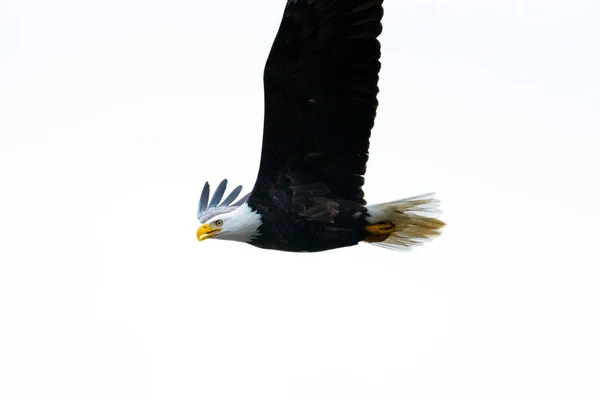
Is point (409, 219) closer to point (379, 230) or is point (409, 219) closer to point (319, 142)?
point (379, 230)

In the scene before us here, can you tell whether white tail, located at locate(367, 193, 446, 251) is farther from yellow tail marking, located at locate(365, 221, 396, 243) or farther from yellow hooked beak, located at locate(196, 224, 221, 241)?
yellow hooked beak, located at locate(196, 224, 221, 241)

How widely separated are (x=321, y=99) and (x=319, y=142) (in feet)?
→ 1.35

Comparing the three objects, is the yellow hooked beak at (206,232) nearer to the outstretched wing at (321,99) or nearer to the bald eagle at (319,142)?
the bald eagle at (319,142)

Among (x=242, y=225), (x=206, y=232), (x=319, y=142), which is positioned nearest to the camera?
(x=319, y=142)

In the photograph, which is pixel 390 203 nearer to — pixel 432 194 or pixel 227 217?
pixel 432 194

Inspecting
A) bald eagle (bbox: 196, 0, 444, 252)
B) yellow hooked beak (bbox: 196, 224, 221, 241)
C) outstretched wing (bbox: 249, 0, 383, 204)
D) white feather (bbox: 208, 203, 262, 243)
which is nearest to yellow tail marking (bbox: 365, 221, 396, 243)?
bald eagle (bbox: 196, 0, 444, 252)

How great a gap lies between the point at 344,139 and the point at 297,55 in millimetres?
849

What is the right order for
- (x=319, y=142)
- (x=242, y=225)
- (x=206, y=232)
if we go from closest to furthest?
(x=319, y=142), (x=242, y=225), (x=206, y=232)

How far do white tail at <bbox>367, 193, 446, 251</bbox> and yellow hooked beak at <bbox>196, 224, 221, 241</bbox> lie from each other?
1261 millimetres

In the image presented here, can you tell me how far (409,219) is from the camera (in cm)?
1051

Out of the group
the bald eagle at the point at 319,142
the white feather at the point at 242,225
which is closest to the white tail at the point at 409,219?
the bald eagle at the point at 319,142

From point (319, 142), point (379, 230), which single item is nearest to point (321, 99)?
point (319, 142)

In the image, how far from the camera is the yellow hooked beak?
1016 cm

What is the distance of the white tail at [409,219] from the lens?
10.2 metres
